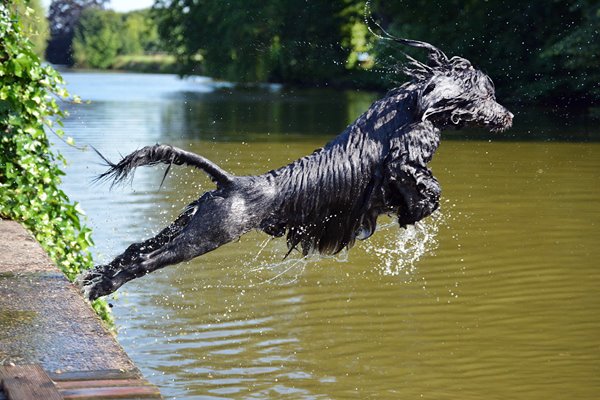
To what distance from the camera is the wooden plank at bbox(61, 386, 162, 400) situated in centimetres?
400

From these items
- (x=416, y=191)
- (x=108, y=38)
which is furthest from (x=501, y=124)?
(x=108, y=38)

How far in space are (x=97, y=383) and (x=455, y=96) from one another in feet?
8.26

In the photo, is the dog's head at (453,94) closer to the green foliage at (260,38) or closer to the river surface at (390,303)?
the river surface at (390,303)

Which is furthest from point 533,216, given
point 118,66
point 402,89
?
point 118,66

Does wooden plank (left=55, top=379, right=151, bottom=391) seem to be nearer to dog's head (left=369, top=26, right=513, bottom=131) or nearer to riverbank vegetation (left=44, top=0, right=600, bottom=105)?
dog's head (left=369, top=26, right=513, bottom=131)

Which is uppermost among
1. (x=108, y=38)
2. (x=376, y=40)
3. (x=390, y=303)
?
(x=376, y=40)

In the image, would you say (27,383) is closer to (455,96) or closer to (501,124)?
(455,96)

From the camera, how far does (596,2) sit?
93.7ft

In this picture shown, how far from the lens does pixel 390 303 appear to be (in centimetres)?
898

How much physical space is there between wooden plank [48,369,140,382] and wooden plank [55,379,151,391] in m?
0.04

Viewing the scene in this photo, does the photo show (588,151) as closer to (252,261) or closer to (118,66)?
(252,261)

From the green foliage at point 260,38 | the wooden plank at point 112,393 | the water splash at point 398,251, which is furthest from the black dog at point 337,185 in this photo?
the green foliage at point 260,38

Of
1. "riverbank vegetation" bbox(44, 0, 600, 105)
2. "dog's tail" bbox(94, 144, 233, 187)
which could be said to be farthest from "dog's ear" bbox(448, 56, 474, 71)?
"riverbank vegetation" bbox(44, 0, 600, 105)

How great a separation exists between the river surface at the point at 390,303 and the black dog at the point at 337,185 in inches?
23.8
